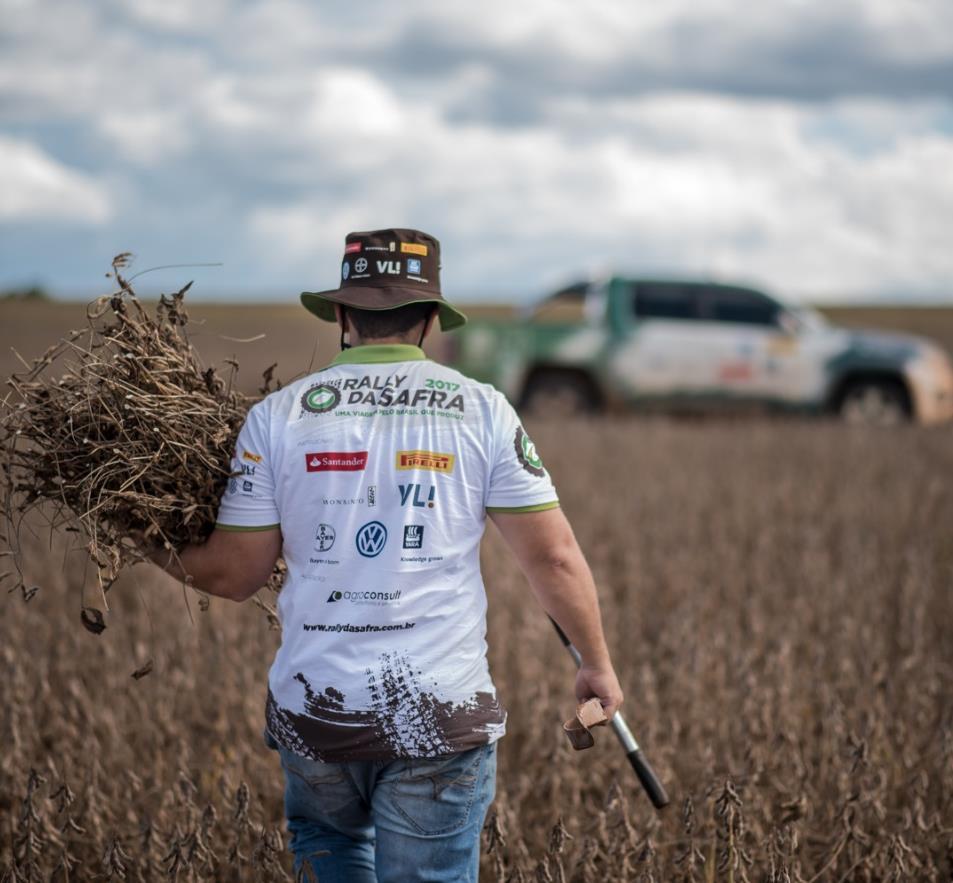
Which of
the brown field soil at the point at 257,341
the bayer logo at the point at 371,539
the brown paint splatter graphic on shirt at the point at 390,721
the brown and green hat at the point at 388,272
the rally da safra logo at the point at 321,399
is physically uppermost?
the brown field soil at the point at 257,341

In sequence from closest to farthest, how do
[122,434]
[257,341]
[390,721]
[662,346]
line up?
1. [390,721]
2. [122,434]
3. [662,346]
4. [257,341]

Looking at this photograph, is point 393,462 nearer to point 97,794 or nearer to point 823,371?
point 97,794

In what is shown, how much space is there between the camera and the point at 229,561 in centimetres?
237

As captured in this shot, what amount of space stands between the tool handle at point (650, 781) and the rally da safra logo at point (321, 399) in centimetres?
123

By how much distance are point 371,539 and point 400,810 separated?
1.82ft

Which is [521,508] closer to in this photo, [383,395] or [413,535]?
[413,535]

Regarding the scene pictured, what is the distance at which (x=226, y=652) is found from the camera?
15.3 ft

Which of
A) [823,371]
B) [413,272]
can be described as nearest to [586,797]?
[413,272]

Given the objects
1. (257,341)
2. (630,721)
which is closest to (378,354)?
(630,721)

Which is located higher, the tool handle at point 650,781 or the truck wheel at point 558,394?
the truck wheel at point 558,394

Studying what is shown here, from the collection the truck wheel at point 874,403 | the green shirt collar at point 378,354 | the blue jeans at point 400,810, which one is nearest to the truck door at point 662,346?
the truck wheel at point 874,403

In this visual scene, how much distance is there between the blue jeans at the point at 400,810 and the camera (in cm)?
215

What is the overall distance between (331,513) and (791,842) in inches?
59.8

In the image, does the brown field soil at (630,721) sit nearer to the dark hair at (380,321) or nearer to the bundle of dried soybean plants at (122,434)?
the bundle of dried soybean plants at (122,434)
